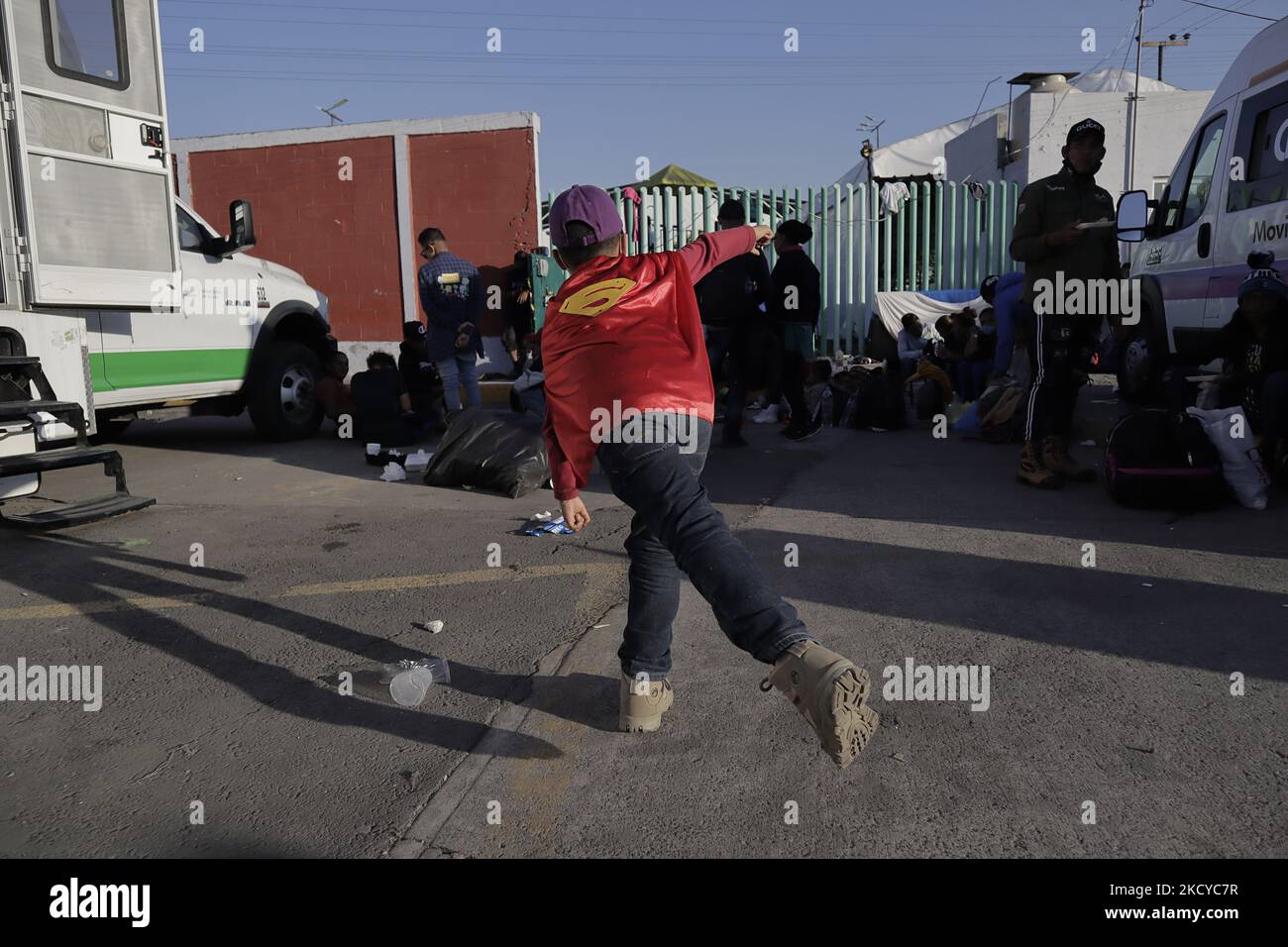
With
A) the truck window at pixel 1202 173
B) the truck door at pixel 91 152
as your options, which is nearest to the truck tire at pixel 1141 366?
the truck window at pixel 1202 173

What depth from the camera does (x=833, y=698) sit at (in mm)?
2297

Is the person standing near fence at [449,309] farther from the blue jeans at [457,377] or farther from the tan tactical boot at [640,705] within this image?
the tan tactical boot at [640,705]

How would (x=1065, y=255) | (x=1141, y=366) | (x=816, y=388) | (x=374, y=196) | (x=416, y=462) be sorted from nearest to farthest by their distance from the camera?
1. (x=1065, y=255)
2. (x=416, y=462)
3. (x=1141, y=366)
4. (x=816, y=388)
5. (x=374, y=196)

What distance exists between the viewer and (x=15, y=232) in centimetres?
593

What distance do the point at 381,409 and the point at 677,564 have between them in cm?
612

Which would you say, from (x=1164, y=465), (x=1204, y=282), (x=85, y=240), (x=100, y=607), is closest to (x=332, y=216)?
(x=85, y=240)

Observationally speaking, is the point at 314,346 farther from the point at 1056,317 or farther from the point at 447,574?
the point at 1056,317

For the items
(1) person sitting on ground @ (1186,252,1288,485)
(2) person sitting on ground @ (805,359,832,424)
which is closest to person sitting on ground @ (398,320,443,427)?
(2) person sitting on ground @ (805,359,832,424)

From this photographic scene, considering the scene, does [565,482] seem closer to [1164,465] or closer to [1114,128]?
[1164,465]

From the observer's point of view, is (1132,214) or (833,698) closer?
(833,698)

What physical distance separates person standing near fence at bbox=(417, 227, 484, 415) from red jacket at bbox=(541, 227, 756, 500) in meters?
5.65

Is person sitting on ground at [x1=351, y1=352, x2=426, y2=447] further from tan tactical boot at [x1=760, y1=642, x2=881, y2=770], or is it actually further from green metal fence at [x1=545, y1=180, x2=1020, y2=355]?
green metal fence at [x1=545, y1=180, x2=1020, y2=355]

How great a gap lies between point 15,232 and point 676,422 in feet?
17.2
